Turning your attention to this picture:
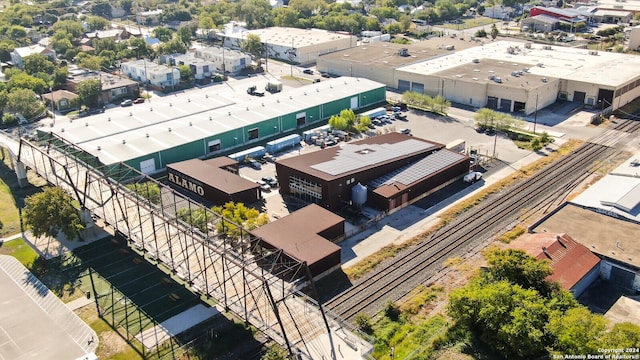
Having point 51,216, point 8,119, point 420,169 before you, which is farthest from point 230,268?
point 8,119

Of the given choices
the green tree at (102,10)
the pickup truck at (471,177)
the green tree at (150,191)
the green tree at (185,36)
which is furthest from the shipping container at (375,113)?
the green tree at (102,10)

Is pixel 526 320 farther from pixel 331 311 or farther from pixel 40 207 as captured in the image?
pixel 40 207

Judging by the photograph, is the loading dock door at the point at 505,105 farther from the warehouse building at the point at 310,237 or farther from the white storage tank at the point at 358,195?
the warehouse building at the point at 310,237

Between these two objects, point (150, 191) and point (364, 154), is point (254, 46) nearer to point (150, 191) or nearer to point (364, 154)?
point (364, 154)

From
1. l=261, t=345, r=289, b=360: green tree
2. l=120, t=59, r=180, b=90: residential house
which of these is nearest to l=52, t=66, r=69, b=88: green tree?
l=120, t=59, r=180, b=90: residential house

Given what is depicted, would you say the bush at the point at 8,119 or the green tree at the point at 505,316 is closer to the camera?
the green tree at the point at 505,316

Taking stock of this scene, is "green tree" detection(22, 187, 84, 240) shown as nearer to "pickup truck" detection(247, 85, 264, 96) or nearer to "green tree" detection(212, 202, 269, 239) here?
"green tree" detection(212, 202, 269, 239)
